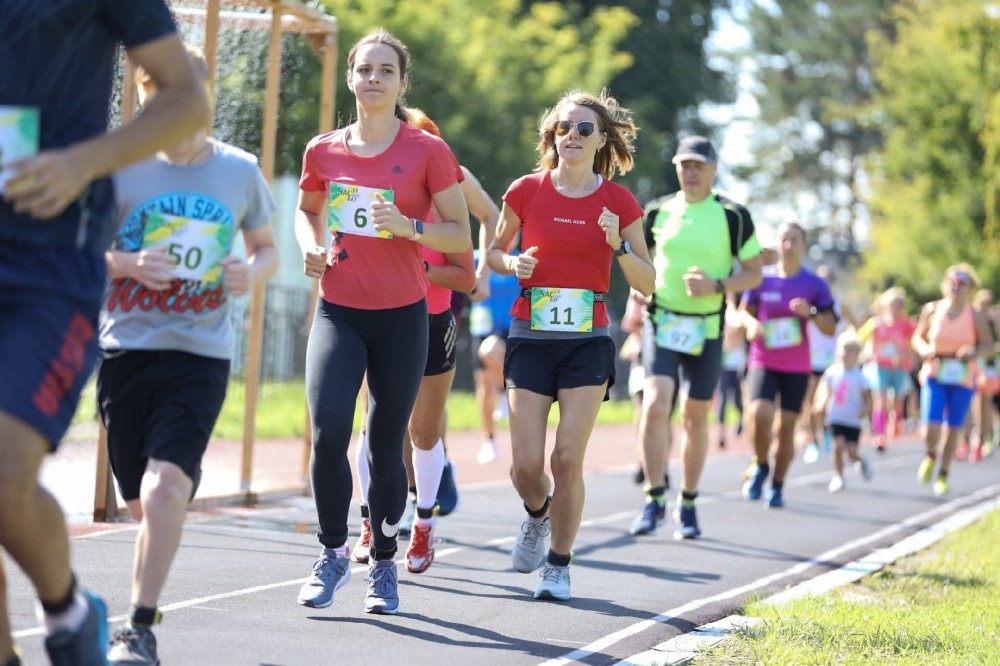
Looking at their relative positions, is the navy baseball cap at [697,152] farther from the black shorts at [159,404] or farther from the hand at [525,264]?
the black shorts at [159,404]

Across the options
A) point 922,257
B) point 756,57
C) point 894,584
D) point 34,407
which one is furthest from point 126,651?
point 756,57

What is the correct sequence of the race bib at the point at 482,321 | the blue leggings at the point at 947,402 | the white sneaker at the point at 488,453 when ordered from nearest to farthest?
the blue leggings at the point at 947,402 < the white sneaker at the point at 488,453 < the race bib at the point at 482,321

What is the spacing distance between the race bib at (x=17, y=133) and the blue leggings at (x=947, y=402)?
12036 millimetres

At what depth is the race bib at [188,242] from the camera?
489 centimetres

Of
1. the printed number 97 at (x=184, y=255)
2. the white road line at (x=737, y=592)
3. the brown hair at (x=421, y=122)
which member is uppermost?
the brown hair at (x=421, y=122)

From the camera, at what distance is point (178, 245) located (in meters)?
4.89

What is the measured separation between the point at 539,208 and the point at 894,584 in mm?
2910

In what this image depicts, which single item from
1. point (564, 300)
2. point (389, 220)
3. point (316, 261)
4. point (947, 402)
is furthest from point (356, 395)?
point (947, 402)

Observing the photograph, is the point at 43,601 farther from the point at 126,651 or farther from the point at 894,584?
the point at 894,584

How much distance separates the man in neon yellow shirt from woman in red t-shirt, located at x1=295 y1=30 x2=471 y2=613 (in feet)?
12.2

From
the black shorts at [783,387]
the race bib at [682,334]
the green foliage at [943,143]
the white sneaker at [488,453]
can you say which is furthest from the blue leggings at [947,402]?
the green foliage at [943,143]

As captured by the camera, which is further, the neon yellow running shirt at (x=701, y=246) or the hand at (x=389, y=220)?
the neon yellow running shirt at (x=701, y=246)

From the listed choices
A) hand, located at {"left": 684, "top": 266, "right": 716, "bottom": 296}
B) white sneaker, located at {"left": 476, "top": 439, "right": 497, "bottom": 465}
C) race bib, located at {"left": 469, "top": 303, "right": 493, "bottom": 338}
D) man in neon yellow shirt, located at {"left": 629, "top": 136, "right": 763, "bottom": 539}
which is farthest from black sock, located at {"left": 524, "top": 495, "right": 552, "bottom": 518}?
race bib, located at {"left": 469, "top": 303, "right": 493, "bottom": 338}

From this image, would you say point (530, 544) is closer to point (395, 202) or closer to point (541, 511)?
point (541, 511)
